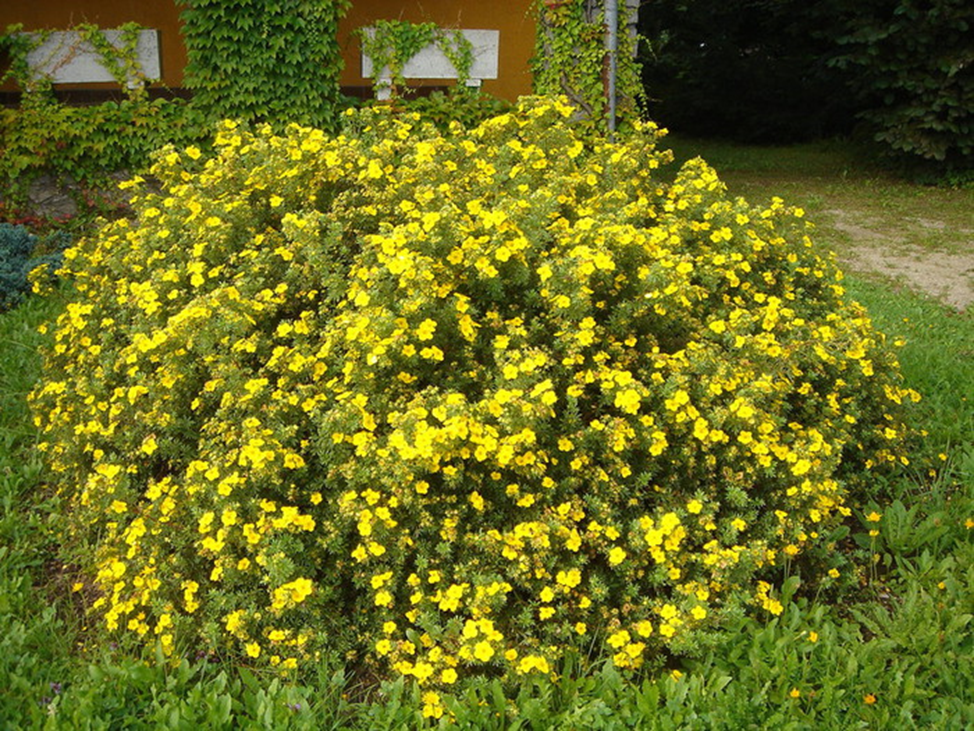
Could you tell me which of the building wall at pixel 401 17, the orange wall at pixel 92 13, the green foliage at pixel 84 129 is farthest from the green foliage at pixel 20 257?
the building wall at pixel 401 17

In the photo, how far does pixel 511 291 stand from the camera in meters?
3.04

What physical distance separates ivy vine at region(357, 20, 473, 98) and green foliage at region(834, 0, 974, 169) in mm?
4435

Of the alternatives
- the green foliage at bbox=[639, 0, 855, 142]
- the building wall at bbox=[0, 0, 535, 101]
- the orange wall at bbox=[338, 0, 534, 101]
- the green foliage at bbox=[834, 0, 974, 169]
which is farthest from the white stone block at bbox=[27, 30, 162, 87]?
the green foliage at bbox=[639, 0, 855, 142]

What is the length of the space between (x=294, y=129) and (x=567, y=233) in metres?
1.52

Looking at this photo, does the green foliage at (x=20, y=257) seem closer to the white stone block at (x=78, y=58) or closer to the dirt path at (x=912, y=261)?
the white stone block at (x=78, y=58)

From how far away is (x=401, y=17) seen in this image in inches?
315

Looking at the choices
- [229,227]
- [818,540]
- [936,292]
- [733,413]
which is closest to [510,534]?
[733,413]

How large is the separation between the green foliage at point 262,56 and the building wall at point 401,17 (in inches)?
51.0

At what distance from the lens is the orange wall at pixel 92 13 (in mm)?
7656

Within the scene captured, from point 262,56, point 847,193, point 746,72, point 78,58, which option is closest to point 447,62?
point 262,56

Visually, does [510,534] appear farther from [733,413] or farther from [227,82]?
[227,82]

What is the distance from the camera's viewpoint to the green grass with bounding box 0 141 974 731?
229cm

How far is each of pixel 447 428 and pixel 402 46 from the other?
17.8ft

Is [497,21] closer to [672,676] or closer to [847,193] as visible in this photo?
[847,193]
